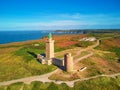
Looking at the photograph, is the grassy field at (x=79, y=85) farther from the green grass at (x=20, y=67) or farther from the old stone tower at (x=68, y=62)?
the old stone tower at (x=68, y=62)

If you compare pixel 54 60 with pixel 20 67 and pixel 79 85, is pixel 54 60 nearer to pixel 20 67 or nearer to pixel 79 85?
pixel 20 67

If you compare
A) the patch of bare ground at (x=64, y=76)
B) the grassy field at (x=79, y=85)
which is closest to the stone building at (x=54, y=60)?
the patch of bare ground at (x=64, y=76)

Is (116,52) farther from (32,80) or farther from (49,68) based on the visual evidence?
(32,80)

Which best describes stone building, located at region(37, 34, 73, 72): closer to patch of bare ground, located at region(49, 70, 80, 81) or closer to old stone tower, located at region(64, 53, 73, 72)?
old stone tower, located at region(64, 53, 73, 72)

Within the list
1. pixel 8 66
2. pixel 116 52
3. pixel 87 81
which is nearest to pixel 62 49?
pixel 116 52

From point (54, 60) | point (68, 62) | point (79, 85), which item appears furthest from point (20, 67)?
point (79, 85)

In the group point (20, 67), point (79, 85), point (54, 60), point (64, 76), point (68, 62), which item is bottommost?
point (79, 85)

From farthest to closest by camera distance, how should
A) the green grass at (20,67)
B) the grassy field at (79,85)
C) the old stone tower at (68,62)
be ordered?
the old stone tower at (68,62)
the green grass at (20,67)
the grassy field at (79,85)

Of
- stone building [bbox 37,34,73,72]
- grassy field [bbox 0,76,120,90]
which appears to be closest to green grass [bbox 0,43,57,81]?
stone building [bbox 37,34,73,72]

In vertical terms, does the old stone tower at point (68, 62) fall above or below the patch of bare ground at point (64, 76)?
above
